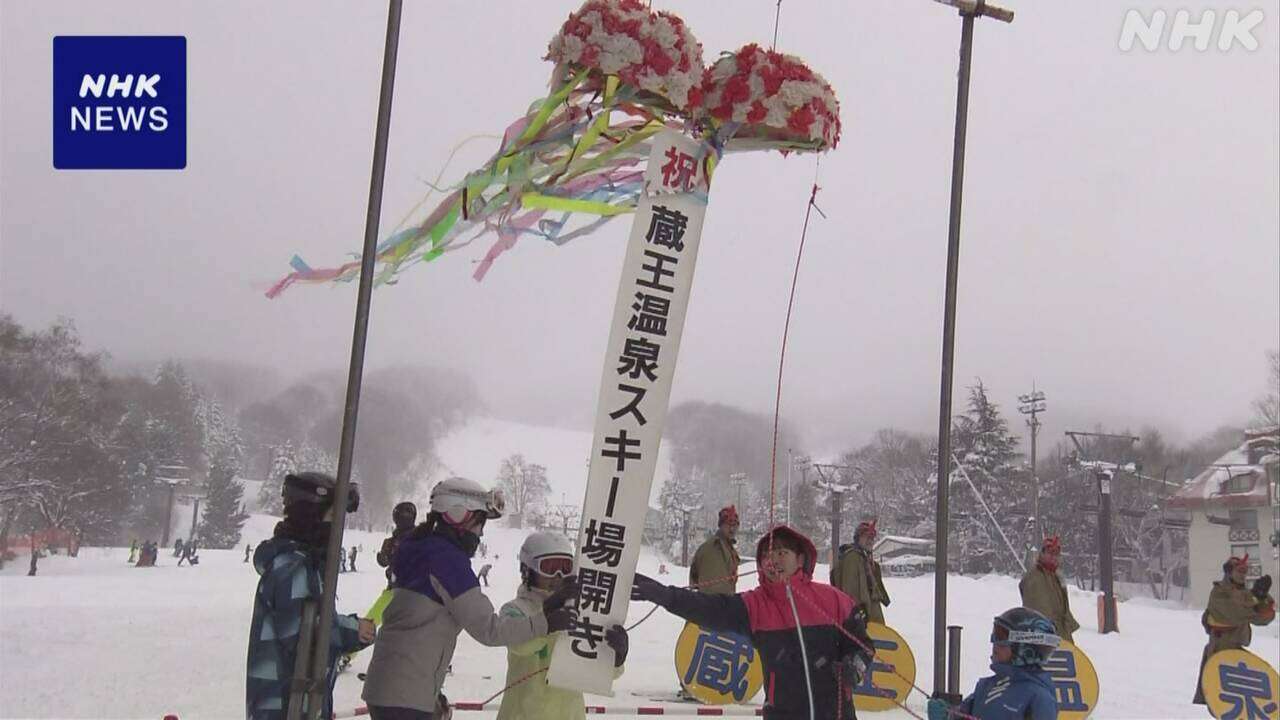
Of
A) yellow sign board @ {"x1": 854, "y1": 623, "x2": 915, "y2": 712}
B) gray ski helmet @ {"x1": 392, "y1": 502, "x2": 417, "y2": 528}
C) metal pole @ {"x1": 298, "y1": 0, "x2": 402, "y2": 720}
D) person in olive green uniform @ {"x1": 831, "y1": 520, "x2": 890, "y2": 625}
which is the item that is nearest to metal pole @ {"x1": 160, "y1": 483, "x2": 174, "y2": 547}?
gray ski helmet @ {"x1": 392, "y1": 502, "x2": 417, "y2": 528}

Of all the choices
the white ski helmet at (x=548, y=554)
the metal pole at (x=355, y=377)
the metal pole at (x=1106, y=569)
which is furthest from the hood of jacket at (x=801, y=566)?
the metal pole at (x=1106, y=569)

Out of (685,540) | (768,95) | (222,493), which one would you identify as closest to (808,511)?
(685,540)

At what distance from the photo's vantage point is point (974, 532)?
3716 centimetres

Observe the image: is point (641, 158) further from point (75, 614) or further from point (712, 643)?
point (75, 614)

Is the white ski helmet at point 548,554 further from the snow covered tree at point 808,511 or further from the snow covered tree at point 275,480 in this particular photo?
the snow covered tree at point 275,480

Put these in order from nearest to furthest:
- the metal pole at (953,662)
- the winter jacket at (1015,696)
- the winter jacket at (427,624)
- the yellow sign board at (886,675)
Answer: the winter jacket at (1015,696) < the winter jacket at (427,624) < the metal pole at (953,662) < the yellow sign board at (886,675)

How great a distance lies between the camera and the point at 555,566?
370cm

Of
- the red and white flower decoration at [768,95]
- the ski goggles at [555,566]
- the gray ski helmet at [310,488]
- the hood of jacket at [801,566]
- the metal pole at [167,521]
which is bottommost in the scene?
the metal pole at [167,521]

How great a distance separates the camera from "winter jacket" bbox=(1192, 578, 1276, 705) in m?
7.64

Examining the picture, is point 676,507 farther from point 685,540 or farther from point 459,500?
point 459,500

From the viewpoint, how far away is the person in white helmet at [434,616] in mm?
3066

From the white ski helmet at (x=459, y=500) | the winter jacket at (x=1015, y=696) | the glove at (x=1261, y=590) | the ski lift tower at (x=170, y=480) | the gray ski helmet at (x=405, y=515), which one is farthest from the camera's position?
the ski lift tower at (x=170, y=480)

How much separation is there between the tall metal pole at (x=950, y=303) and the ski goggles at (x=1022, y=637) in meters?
1.26

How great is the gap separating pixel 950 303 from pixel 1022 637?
192 cm
